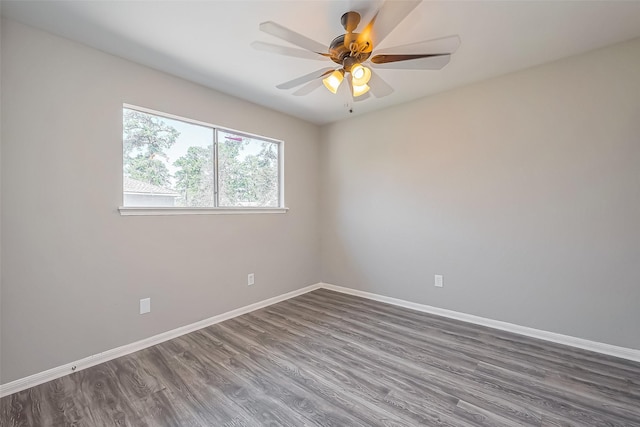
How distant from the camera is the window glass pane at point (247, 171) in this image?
3.06m

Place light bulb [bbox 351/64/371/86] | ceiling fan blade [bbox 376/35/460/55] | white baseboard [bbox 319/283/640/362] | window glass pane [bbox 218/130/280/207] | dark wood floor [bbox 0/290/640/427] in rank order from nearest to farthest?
dark wood floor [bbox 0/290/640/427], light bulb [bbox 351/64/371/86], ceiling fan blade [bbox 376/35/460/55], white baseboard [bbox 319/283/640/362], window glass pane [bbox 218/130/280/207]

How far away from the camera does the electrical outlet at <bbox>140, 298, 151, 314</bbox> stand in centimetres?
237

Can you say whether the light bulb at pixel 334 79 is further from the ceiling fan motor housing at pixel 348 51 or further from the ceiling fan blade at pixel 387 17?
the ceiling fan blade at pixel 387 17

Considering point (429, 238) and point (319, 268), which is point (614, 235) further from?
point (319, 268)

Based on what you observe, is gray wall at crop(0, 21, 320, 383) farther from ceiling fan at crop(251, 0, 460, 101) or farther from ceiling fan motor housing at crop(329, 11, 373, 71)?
ceiling fan motor housing at crop(329, 11, 373, 71)

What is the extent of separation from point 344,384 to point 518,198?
228cm

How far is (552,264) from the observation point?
2.44 meters

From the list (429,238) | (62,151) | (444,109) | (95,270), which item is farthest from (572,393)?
(62,151)

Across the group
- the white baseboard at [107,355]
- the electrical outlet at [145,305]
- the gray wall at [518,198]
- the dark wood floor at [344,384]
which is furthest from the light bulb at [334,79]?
the white baseboard at [107,355]

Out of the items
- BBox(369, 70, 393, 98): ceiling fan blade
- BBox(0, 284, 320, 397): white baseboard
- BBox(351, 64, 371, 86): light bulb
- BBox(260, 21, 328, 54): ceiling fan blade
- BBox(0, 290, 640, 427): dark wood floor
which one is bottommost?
BBox(0, 290, 640, 427): dark wood floor

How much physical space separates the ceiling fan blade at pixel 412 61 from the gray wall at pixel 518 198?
4.55 feet

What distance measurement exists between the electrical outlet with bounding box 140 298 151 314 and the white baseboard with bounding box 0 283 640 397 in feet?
0.80

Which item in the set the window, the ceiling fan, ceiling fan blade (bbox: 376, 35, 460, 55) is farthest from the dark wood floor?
ceiling fan blade (bbox: 376, 35, 460, 55)

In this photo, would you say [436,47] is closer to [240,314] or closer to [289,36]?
[289,36]
